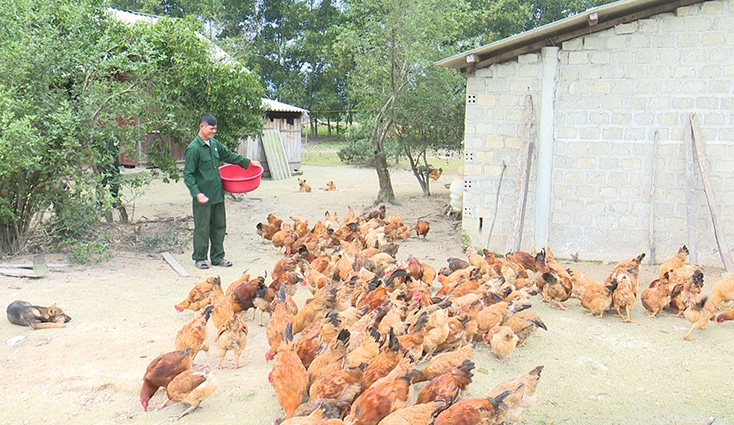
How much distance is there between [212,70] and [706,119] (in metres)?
8.38

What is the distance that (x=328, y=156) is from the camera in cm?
3041

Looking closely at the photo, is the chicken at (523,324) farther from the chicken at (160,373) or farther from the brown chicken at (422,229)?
the brown chicken at (422,229)

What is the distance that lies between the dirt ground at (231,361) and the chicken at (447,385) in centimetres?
59

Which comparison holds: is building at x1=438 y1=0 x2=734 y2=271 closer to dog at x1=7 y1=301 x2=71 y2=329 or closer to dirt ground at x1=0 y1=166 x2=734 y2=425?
dirt ground at x1=0 y1=166 x2=734 y2=425

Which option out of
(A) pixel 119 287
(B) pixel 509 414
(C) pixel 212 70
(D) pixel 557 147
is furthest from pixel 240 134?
(B) pixel 509 414

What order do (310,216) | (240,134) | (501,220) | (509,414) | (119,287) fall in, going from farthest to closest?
(310,216), (240,134), (501,220), (119,287), (509,414)

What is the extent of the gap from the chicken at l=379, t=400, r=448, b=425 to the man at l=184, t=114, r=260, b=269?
5.43 meters

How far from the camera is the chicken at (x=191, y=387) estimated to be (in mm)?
4262

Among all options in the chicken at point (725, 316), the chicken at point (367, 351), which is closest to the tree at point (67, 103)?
the chicken at point (367, 351)

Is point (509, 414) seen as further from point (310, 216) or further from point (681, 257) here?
point (310, 216)

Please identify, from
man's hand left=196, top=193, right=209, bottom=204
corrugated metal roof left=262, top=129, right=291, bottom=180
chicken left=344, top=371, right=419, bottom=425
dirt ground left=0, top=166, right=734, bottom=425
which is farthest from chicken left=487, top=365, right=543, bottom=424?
corrugated metal roof left=262, top=129, right=291, bottom=180

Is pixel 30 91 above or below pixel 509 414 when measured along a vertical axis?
above

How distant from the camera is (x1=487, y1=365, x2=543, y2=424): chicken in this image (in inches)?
158

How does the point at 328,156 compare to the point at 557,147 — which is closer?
the point at 557,147
